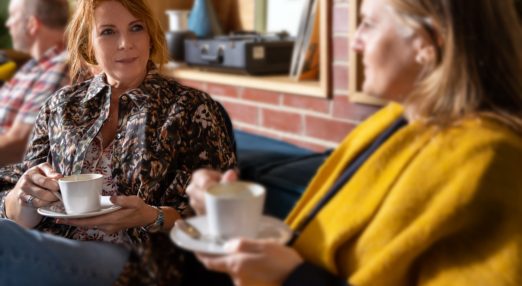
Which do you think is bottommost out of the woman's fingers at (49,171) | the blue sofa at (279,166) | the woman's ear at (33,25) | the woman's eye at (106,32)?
the blue sofa at (279,166)

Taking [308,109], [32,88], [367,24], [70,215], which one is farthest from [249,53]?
[367,24]

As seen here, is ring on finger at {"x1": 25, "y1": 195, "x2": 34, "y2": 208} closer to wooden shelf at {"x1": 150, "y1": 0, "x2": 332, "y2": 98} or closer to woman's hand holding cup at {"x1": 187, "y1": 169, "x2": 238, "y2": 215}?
wooden shelf at {"x1": 150, "y1": 0, "x2": 332, "y2": 98}

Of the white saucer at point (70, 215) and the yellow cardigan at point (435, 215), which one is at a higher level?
the yellow cardigan at point (435, 215)

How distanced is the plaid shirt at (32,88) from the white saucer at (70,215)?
3.08 feet

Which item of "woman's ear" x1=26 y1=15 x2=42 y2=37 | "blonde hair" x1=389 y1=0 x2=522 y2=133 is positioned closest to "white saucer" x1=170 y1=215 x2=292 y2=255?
"blonde hair" x1=389 y1=0 x2=522 y2=133

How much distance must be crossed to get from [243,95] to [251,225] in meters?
1.61

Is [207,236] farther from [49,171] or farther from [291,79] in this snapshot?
[291,79]

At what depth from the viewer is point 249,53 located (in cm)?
219

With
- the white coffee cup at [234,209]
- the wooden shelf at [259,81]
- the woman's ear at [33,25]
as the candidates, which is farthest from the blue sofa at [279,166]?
the woman's ear at [33,25]

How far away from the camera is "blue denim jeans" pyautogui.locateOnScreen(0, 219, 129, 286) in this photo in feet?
3.43

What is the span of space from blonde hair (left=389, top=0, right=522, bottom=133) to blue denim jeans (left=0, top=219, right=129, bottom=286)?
570mm

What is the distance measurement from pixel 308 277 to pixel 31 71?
1.67m

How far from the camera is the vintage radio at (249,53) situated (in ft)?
7.22

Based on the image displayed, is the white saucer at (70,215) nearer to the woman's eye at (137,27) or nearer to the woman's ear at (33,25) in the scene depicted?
the woman's eye at (137,27)
